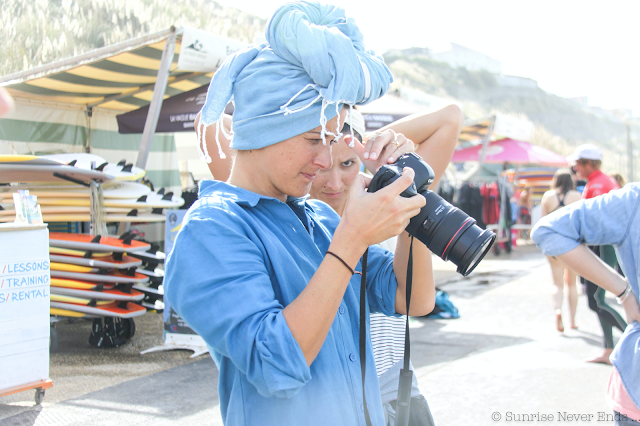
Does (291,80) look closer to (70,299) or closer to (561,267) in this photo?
(70,299)

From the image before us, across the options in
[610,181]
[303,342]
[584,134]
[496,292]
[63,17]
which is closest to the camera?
[303,342]

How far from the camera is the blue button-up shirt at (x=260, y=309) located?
1.04 m

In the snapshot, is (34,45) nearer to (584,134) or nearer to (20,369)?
(20,369)

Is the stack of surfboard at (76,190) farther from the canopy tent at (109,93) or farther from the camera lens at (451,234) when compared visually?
the camera lens at (451,234)

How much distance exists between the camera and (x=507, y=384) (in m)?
4.54

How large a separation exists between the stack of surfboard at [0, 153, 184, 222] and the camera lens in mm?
4236

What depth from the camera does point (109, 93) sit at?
7.62 m

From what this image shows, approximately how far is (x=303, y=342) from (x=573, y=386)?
4178 mm

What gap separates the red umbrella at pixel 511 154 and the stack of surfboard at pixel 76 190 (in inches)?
452

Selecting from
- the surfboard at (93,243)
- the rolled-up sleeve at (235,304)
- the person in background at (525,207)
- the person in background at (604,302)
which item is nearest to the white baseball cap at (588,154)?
the person in background at (604,302)

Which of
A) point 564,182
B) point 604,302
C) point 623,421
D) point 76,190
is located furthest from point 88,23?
point 623,421

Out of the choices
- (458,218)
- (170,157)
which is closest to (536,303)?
(170,157)

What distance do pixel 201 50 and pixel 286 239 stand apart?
5202 mm

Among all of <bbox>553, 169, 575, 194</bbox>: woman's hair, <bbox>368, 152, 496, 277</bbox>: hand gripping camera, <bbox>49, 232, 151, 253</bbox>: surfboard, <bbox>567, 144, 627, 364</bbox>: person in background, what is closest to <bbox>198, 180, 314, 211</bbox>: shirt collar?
<bbox>368, 152, 496, 277</bbox>: hand gripping camera
